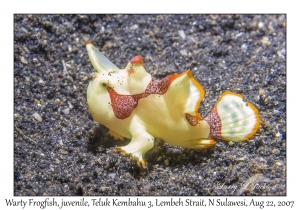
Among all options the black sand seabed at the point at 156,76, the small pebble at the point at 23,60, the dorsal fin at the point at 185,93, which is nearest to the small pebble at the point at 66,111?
the black sand seabed at the point at 156,76

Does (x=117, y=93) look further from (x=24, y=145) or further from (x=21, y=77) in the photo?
(x=21, y=77)

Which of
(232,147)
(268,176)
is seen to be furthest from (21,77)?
(268,176)

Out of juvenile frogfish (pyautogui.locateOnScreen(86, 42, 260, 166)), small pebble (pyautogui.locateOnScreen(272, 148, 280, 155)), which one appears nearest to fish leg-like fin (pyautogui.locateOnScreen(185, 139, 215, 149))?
juvenile frogfish (pyautogui.locateOnScreen(86, 42, 260, 166))

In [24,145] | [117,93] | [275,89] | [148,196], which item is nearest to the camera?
[148,196]

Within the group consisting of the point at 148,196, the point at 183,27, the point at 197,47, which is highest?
the point at 183,27

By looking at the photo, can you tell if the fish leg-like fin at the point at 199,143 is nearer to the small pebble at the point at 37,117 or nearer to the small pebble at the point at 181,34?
the small pebble at the point at 37,117

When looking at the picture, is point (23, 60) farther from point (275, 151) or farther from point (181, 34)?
point (275, 151)

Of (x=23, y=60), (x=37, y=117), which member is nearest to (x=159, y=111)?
(x=37, y=117)

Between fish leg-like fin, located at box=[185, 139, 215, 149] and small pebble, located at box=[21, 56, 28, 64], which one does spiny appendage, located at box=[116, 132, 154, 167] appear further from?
Answer: small pebble, located at box=[21, 56, 28, 64]

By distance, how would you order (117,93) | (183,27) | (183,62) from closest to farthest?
(117,93) → (183,62) → (183,27)
